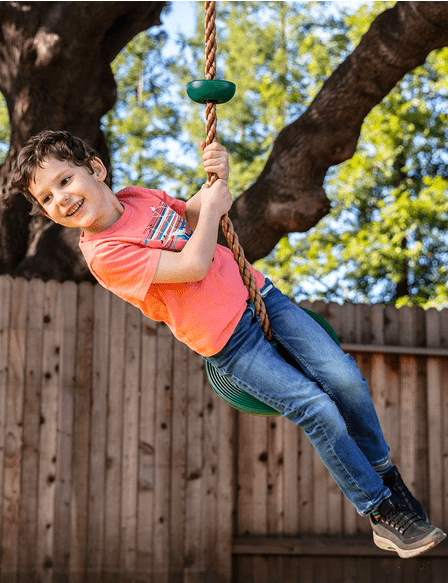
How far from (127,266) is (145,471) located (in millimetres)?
3133

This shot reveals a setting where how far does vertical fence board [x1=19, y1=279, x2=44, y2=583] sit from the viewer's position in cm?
501

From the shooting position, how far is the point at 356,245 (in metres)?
13.0

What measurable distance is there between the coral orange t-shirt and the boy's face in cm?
9

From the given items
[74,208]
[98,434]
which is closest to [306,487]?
[98,434]

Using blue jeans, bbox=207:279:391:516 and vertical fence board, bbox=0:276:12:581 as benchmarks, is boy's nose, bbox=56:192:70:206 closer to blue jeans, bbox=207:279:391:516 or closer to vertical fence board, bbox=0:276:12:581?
blue jeans, bbox=207:279:391:516

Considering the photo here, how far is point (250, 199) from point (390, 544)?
145 inches

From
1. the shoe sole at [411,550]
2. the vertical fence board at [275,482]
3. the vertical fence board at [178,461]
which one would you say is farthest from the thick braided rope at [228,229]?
the vertical fence board at [275,482]

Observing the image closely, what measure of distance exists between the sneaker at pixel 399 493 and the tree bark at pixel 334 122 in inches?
127

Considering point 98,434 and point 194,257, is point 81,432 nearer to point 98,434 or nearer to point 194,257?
point 98,434

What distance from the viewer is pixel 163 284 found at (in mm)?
2494

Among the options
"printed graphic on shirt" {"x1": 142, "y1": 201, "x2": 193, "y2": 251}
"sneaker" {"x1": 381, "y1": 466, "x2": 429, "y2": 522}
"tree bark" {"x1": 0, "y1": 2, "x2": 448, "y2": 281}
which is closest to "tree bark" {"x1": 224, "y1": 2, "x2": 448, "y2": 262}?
"tree bark" {"x1": 0, "y1": 2, "x2": 448, "y2": 281}

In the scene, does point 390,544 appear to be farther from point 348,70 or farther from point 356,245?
point 356,245

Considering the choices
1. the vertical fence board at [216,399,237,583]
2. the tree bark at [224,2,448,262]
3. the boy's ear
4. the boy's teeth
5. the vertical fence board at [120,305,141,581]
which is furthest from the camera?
the tree bark at [224,2,448,262]

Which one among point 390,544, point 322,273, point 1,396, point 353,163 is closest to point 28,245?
point 1,396
